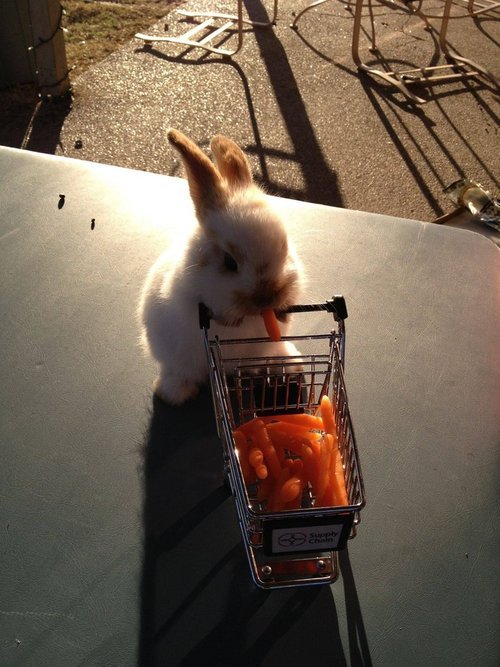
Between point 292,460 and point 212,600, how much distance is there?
0.27 meters

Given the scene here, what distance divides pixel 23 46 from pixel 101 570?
3961 millimetres

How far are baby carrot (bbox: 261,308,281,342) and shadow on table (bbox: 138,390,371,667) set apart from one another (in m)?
0.30

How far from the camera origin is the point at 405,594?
1.06m

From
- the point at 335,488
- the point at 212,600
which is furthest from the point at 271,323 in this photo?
the point at 212,600

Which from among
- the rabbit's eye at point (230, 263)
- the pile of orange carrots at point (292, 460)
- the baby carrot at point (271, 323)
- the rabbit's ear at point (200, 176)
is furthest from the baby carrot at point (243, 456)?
the rabbit's ear at point (200, 176)

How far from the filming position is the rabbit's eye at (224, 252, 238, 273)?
1290 mm

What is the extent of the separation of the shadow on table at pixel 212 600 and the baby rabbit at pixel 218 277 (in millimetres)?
265

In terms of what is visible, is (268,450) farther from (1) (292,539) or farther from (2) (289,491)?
(1) (292,539)

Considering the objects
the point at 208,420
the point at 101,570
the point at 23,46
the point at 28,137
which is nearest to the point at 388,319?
the point at 208,420

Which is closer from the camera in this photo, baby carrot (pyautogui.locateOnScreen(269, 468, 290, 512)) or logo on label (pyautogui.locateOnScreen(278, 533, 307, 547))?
logo on label (pyautogui.locateOnScreen(278, 533, 307, 547))

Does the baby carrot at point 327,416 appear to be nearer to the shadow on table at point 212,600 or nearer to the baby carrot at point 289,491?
the baby carrot at point 289,491

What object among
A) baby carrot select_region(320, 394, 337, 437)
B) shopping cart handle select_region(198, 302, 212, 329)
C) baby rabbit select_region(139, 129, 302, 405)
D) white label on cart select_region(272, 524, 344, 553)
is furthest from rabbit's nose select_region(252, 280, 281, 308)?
white label on cart select_region(272, 524, 344, 553)

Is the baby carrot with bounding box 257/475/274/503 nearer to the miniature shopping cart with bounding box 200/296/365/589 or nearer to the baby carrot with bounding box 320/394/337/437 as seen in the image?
the miniature shopping cart with bounding box 200/296/365/589

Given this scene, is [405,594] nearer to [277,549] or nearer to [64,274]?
[277,549]
